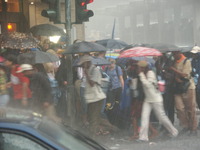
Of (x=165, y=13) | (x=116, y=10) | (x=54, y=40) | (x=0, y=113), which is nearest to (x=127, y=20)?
(x=165, y=13)

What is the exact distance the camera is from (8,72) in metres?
8.94

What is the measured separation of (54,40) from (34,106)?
8326 millimetres

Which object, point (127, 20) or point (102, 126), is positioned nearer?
point (102, 126)

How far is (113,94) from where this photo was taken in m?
10.4

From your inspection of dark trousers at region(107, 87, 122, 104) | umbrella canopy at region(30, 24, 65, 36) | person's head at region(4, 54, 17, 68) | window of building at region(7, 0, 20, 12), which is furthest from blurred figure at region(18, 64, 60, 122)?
window of building at region(7, 0, 20, 12)

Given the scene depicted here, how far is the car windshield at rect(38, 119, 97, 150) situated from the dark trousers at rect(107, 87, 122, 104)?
6.48 metres

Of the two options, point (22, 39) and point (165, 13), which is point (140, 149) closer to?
point (22, 39)

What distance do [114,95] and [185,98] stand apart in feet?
5.52

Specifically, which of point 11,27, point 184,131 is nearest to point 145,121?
point 184,131

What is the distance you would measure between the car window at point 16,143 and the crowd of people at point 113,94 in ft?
14.8

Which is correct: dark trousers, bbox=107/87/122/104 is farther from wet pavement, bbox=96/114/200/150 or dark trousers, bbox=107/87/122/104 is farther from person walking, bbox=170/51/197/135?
person walking, bbox=170/51/197/135

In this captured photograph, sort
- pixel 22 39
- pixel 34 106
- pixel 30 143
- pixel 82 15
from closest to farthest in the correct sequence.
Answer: pixel 30 143 < pixel 34 106 < pixel 82 15 < pixel 22 39

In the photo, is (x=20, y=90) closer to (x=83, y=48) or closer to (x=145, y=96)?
(x=83, y=48)

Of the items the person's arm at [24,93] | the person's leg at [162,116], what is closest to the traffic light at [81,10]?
the person's arm at [24,93]
